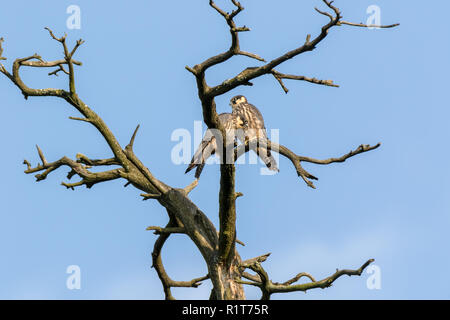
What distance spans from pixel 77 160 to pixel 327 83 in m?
4.24

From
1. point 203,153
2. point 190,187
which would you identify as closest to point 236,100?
point 203,153

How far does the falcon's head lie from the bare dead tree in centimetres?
159

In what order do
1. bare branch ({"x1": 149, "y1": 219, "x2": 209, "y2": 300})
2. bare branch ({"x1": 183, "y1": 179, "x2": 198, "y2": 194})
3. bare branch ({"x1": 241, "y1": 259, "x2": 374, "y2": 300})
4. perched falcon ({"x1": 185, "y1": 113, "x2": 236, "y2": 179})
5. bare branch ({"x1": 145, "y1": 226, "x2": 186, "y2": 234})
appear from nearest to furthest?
bare branch ({"x1": 241, "y1": 259, "x2": 374, "y2": 300}), bare branch ({"x1": 145, "y1": 226, "x2": 186, "y2": 234}), perched falcon ({"x1": 185, "y1": 113, "x2": 236, "y2": 179}), bare branch ({"x1": 183, "y1": 179, "x2": 198, "y2": 194}), bare branch ({"x1": 149, "y1": 219, "x2": 209, "y2": 300})

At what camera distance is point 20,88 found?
37.0ft

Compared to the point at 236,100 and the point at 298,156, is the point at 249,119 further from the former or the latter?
the point at 298,156

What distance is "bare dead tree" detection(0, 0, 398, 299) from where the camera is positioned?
8.76 metres

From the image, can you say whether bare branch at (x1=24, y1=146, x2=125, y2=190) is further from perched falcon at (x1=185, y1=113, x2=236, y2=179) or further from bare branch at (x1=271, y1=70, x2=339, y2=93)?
bare branch at (x1=271, y1=70, x2=339, y2=93)

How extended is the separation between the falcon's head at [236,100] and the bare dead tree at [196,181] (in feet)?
5.21

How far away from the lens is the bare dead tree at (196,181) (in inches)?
345

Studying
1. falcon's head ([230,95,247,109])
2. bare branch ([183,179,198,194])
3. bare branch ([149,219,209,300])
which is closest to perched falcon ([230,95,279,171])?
falcon's head ([230,95,247,109])

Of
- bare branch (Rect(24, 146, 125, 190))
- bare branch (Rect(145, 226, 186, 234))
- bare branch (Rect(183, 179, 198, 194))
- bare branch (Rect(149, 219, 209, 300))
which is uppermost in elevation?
bare branch (Rect(24, 146, 125, 190))
